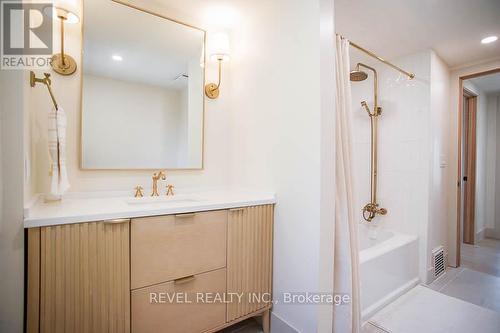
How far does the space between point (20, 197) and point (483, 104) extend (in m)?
5.18

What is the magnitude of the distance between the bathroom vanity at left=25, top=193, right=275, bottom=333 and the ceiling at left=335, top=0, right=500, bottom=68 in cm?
154

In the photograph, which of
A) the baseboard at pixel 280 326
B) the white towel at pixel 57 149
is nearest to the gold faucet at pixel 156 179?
the white towel at pixel 57 149

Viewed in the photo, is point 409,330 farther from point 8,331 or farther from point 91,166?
point 91,166

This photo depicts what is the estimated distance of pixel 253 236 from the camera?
5.11ft

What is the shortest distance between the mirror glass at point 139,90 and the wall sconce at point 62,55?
81 mm

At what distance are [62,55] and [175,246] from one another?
1293mm

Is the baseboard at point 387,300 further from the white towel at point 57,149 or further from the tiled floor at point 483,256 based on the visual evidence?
the white towel at point 57,149

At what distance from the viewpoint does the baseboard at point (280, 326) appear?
1.48m

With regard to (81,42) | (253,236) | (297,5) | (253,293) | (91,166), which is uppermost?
(297,5)

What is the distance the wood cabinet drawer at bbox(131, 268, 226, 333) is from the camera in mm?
1191

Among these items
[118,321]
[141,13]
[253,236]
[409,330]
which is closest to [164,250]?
[118,321]

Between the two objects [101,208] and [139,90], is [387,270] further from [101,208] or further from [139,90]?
[139,90]

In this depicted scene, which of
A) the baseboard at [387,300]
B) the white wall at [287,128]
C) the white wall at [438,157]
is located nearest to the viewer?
the white wall at [287,128]

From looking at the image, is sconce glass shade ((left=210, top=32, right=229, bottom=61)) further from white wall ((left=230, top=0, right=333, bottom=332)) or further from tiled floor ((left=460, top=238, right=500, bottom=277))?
tiled floor ((left=460, top=238, right=500, bottom=277))
